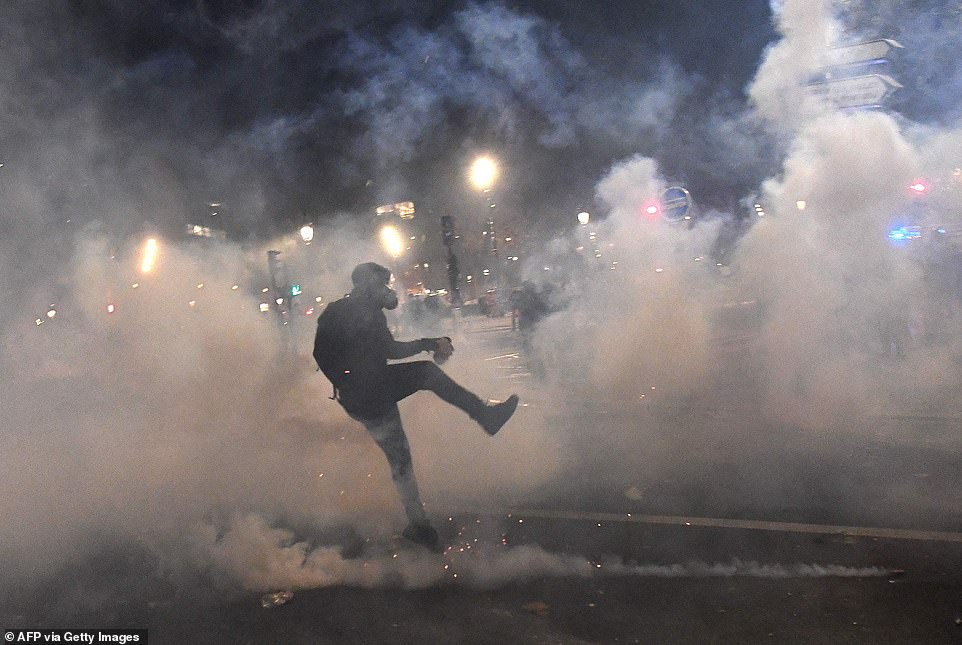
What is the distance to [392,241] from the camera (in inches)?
509

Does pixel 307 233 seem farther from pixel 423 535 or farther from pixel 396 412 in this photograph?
pixel 423 535

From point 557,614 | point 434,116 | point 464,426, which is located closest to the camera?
point 557,614

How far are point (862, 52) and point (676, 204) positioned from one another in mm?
3233

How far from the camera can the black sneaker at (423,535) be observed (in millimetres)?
4043

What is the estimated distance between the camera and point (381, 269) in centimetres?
422

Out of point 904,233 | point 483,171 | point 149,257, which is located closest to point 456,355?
point 483,171

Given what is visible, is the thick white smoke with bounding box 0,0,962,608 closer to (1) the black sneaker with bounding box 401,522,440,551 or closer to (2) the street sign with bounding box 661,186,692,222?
(1) the black sneaker with bounding box 401,522,440,551

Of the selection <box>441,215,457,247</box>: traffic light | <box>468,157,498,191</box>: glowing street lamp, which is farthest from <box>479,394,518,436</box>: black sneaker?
<box>441,215,457,247</box>: traffic light

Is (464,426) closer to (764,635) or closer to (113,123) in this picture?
(764,635)

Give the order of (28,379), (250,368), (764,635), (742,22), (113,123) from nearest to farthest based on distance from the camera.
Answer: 1. (764,635)
2. (113,123)
3. (28,379)
4. (250,368)
5. (742,22)

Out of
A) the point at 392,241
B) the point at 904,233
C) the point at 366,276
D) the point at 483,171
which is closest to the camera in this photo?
the point at 366,276

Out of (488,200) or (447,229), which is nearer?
(447,229)

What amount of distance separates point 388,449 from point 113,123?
16.6 ft

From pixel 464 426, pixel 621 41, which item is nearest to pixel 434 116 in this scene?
pixel 621 41
